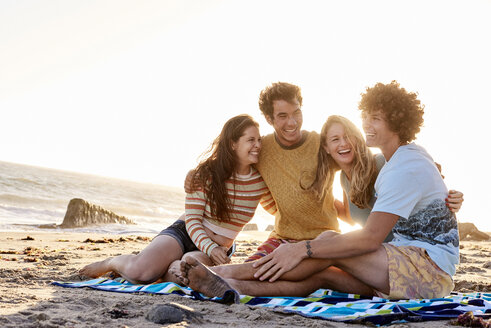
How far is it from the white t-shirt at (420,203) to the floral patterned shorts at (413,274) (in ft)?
0.19

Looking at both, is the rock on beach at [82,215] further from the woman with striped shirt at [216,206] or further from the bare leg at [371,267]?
the bare leg at [371,267]

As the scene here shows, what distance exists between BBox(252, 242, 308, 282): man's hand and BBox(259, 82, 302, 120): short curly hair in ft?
4.49

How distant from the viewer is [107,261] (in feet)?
13.8

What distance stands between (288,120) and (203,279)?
158 centimetres

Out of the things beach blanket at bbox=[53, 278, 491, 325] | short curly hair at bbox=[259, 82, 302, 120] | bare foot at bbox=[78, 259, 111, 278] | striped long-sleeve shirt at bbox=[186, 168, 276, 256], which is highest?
short curly hair at bbox=[259, 82, 302, 120]

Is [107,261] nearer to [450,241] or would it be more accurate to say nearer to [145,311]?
[145,311]

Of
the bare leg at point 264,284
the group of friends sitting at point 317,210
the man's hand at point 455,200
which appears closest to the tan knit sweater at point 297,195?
the group of friends sitting at point 317,210

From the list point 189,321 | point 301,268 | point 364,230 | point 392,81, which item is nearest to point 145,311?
point 189,321

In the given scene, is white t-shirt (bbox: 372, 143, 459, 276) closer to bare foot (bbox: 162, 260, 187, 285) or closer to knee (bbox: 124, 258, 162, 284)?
bare foot (bbox: 162, 260, 187, 285)

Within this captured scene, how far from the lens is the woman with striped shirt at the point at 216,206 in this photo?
3963mm

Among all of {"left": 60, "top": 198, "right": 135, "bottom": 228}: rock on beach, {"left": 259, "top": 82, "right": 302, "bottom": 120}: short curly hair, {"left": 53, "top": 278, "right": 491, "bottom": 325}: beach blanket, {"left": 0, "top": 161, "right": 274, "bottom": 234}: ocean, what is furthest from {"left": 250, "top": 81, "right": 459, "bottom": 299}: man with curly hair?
{"left": 60, "top": 198, "right": 135, "bottom": 228}: rock on beach

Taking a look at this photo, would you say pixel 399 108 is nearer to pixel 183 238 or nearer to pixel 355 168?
pixel 355 168

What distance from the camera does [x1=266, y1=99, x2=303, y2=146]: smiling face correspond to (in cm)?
399

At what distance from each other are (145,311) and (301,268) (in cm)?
106
